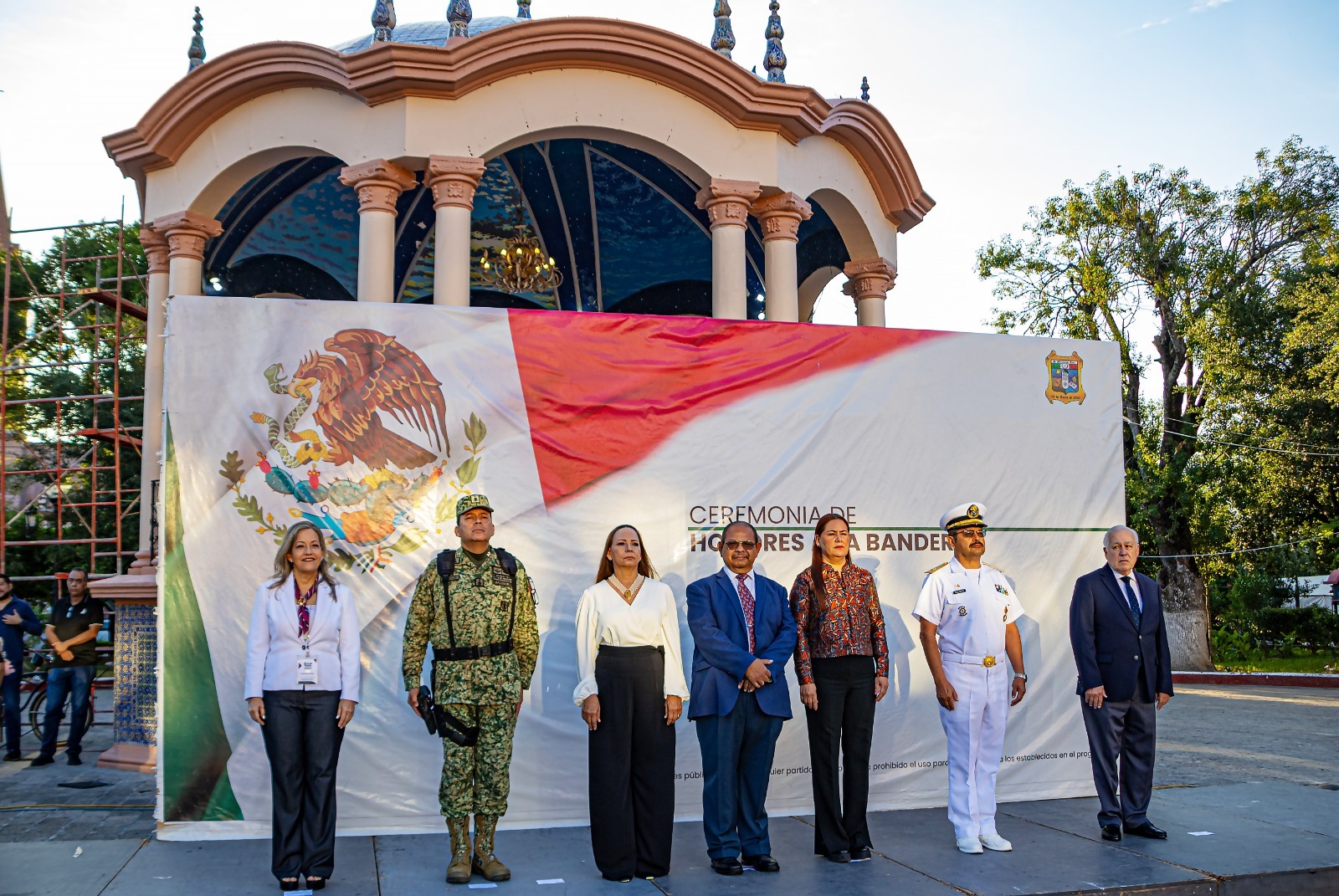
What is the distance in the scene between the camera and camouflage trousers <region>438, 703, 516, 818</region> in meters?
5.83

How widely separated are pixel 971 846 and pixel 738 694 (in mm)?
1653

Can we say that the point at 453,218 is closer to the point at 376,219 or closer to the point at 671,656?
the point at 376,219

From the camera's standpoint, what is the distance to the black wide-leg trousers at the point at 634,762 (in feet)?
19.6

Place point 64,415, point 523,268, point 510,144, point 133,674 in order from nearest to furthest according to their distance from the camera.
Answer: point 133,674 → point 510,144 → point 523,268 → point 64,415

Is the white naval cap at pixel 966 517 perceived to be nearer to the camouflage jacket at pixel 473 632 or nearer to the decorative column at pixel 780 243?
the camouflage jacket at pixel 473 632

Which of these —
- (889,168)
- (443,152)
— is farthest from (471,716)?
(889,168)

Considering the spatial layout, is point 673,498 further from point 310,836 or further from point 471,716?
point 310,836

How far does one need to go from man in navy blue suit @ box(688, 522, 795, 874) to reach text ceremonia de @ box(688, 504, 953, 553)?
41.9 inches

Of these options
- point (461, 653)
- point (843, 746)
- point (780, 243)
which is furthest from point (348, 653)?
point (780, 243)

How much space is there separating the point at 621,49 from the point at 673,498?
5146mm

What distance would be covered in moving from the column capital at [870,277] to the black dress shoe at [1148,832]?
7.40m

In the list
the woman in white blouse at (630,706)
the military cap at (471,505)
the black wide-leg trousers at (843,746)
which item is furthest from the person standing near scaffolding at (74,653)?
the black wide-leg trousers at (843,746)

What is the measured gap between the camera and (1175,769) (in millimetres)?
9648

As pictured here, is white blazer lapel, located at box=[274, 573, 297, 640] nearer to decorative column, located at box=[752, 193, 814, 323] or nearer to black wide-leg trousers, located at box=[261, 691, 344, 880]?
black wide-leg trousers, located at box=[261, 691, 344, 880]
